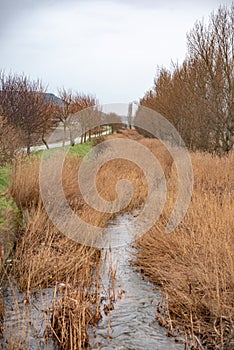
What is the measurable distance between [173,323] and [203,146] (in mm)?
15375

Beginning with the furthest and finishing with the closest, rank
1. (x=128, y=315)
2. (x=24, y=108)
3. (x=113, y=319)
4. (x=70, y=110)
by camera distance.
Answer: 1. (x=70, y=110)
2. (x=24, y=108)
3. (x=128, y=315)
4. (x=113, y=319)

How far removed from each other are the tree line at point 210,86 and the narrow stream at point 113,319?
1215 cm

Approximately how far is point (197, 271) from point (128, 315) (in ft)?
3.61

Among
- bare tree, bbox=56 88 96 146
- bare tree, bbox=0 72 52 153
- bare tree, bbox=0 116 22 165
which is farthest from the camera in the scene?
bare tree, bbox=56 88 96 146

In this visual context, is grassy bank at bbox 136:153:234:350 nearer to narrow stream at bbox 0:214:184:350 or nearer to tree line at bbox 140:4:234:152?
narrow stream at bbox 0:214:184:350

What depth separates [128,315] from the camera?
568cm

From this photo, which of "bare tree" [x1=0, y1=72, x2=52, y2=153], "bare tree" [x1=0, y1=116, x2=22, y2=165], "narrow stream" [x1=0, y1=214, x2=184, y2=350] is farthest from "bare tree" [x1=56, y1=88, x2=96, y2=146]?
"narrow stream" [x1=0, y1=214, x2=184, y2=350]

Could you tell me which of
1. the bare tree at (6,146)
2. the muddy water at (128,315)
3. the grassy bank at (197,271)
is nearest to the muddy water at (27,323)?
the muddy water at (128,315)

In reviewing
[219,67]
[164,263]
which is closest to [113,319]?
[164,263]

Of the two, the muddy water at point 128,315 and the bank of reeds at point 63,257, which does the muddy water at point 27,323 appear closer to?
the bank of reeds at point 63,257

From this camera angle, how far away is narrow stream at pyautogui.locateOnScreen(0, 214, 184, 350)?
4910 millimetres

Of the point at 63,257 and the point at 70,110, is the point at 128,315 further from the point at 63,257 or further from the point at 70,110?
the point at 70,110

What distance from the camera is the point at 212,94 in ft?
59.4

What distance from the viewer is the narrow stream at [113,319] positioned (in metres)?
4.91
